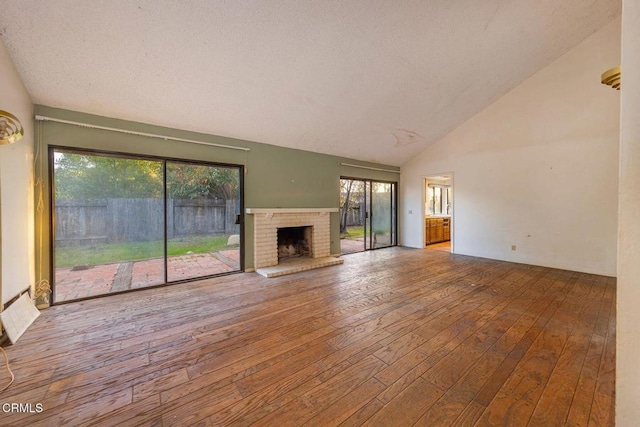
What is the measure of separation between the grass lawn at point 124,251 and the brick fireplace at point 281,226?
0.76 m

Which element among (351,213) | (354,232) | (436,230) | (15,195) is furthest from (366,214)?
(15,195)

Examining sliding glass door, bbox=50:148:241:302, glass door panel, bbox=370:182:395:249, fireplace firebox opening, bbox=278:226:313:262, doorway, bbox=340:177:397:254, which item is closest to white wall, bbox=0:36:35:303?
sliding glass door, bbox=50:148:241:302

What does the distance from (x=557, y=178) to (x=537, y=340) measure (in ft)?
11.9

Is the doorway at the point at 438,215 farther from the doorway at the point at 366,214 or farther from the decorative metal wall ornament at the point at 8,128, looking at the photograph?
the decorative metal wall ornament at the point at 8,128

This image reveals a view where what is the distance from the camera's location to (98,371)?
1.83 m

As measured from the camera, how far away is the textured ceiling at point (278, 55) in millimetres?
2312

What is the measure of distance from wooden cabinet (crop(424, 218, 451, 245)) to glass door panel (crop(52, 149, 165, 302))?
20.1 ft

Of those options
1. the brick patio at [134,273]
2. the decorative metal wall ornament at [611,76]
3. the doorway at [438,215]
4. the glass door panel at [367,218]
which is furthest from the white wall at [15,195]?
the doorway at [438,215]

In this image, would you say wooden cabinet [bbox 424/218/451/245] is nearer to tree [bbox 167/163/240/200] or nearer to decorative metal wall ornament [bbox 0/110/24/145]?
tree [bbox 167/163/240/200]

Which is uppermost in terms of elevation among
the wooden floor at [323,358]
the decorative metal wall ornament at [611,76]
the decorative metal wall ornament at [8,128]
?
the decorative metal wall ornament at [611,76]

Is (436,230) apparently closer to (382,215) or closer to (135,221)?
(382,215)

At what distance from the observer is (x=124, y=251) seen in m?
3.50

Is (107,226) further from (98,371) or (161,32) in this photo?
(161,32)

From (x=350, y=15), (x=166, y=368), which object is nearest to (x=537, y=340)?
(x=166, y=368)
